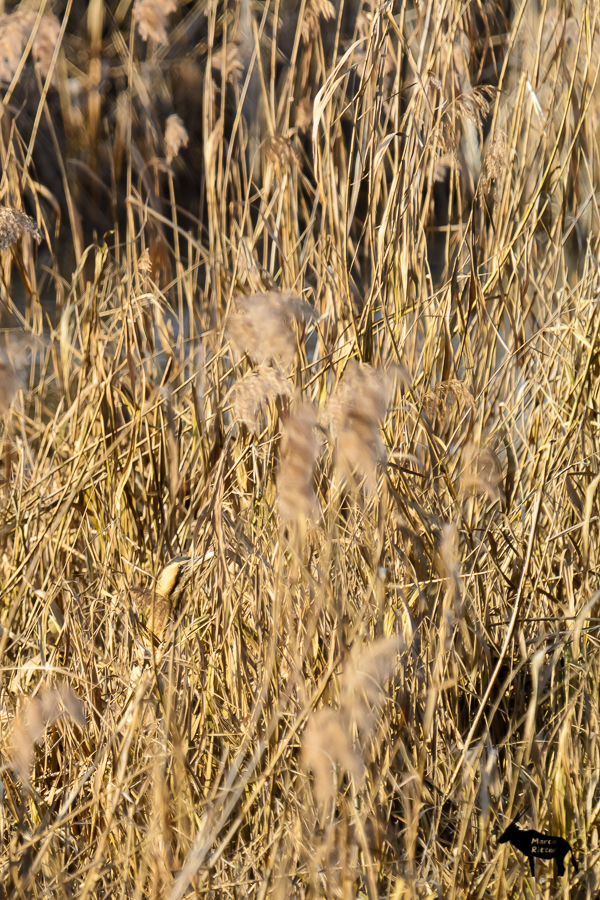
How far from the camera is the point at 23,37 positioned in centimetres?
92

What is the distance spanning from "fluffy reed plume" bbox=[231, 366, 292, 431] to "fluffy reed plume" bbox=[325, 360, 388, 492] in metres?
0.04

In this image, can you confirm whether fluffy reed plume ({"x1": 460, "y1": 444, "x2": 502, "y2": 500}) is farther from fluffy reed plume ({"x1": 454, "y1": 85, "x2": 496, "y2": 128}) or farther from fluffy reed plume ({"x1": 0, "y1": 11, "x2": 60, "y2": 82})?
fluffy reed plume ({"x1": 0, "y1": 11, "x2": 60, "y2": 82})

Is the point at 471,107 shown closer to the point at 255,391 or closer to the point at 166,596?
the point at 255,391

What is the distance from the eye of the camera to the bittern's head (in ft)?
2.83

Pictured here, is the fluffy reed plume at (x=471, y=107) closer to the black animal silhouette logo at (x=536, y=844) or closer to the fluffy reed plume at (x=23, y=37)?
the fluffy reed plume at (x=23, y=37)

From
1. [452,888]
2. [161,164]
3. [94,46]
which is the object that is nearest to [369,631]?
[452,888]

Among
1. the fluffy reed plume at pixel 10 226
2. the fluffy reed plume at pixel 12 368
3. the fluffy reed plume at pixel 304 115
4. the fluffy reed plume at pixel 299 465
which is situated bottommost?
the fluffy reed plume at pixel 299 465

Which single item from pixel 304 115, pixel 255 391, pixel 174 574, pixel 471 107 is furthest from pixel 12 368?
pixel 304 115

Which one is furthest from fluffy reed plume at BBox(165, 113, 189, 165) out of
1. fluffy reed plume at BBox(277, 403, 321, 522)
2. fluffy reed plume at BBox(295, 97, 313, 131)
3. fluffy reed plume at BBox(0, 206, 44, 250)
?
fluffy reed plume at BBox(277, 403, 321, 522)

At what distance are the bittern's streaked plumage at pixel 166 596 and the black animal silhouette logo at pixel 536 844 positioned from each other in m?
0.35

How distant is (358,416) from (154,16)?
1.91 ft

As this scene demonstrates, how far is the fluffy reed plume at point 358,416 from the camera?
0.54 m

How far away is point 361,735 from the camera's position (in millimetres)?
734

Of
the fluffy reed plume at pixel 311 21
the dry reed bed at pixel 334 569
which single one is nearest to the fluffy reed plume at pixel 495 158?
the dry reed bed at pixel 334 569
